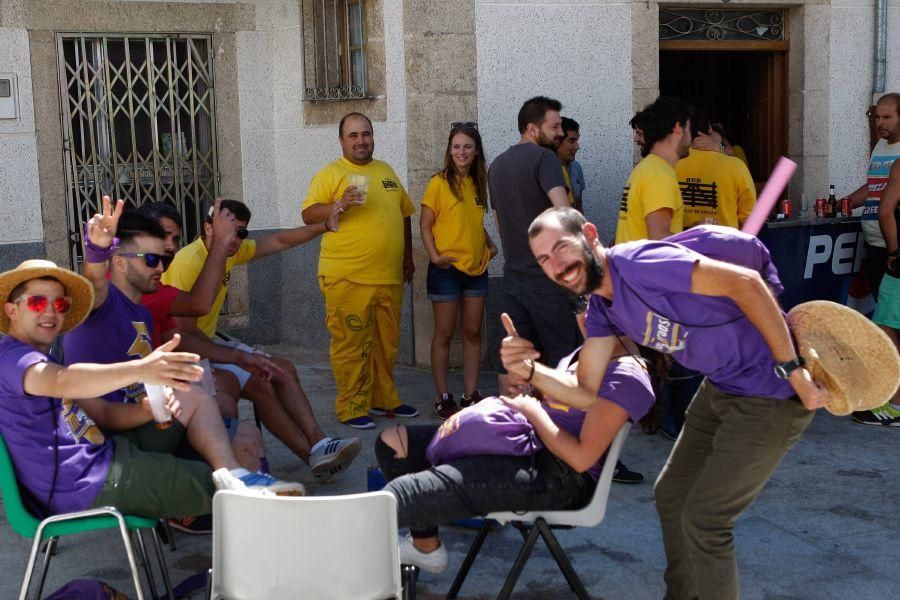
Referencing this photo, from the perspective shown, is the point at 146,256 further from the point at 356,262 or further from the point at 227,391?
the point at 356,262

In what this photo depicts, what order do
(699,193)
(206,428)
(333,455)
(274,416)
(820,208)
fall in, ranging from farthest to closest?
(820,208), (699,193), (274,416), (333,455), (206,428)

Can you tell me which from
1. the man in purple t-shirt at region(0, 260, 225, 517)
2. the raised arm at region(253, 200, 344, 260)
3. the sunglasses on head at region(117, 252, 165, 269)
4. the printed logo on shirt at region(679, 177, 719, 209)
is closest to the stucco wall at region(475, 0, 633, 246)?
the printed logo on shirt at region(679, 177, 719, 209)

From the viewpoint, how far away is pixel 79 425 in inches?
141

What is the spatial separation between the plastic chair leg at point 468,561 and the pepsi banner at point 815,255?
295 cm

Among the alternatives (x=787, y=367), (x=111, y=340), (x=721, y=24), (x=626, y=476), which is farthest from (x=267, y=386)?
(x=721, y=24)

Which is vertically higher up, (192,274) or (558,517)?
(192,274)

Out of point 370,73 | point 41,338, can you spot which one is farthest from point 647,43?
point 41,338

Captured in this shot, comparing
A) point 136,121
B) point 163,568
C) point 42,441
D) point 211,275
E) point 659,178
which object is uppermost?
point 136,121

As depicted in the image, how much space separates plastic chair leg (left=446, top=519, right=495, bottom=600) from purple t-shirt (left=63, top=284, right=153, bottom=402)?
131 centimetres

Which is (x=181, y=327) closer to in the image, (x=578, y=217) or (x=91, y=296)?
(x=91, y=296)

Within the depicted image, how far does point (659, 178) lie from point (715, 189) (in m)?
0.65

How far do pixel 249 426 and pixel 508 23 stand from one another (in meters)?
3.87

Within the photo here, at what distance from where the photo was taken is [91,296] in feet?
12.5

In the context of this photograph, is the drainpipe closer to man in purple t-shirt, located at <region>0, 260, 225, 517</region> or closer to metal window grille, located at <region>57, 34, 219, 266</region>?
metal window grille, located at <region>57, 34, 219, 266</region>
